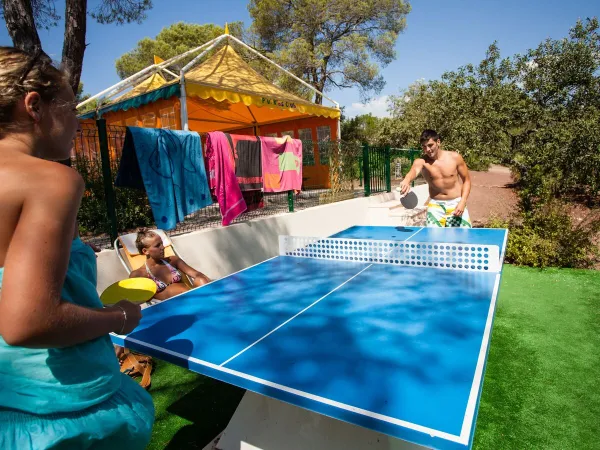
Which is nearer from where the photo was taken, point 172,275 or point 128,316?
point 128,316

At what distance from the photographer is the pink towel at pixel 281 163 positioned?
21.0ft

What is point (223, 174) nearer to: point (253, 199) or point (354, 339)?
point (253, 199)

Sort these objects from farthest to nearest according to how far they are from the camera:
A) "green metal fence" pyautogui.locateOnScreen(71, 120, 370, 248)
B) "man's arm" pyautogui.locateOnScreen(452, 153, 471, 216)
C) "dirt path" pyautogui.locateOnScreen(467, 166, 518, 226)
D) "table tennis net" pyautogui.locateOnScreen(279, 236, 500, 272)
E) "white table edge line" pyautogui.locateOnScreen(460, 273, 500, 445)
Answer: "dirt path" pyautogui.locateOnScreen(467, 166, 518, 226) → "man's arm" pyautogui.locateOnScreen(452, 153, 471, 216) → "green metal fence" pyautogui.locateOnScreen(71, 120, 370, 248) → "table tennis net" pyautogui.locateOnScreen(279, 236, 500, 272) → "white table edge line" pyautogui.locateOnScreen(460, 273, 500, 445)

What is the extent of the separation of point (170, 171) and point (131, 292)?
135 inches

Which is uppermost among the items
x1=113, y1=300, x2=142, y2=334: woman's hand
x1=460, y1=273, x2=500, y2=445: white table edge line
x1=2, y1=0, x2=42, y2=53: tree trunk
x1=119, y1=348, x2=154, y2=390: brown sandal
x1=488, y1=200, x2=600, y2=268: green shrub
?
x1=2, y1=0, x2=42, y2=53: tree trunk

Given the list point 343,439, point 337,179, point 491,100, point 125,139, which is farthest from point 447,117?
point 343,439

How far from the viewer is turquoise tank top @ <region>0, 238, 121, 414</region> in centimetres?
93

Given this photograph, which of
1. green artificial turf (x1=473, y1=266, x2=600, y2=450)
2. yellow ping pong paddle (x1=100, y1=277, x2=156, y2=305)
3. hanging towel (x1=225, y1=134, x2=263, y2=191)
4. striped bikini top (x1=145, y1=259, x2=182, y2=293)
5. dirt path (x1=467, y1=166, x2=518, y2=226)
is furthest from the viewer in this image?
dirt path (x1=467, y1=166, x2=518, y2=226)

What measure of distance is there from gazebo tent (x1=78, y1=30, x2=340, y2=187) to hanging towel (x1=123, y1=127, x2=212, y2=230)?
2.73 meters

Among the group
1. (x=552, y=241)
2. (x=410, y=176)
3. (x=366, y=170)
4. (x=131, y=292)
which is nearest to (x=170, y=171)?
(x=410, y=176)

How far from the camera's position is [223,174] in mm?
5551

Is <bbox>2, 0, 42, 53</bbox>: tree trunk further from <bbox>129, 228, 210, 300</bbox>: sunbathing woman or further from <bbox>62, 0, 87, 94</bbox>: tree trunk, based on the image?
<bbox>129, 228, 210, 300</bbox>: sunbathing woman

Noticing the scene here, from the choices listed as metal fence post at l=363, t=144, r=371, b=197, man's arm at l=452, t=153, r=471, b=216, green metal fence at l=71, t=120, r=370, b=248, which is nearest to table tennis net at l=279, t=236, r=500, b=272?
man's arm at l=452, t=153, r=471, b=216

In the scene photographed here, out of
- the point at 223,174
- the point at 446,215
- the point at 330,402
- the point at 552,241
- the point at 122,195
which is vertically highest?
the point at 223,174
